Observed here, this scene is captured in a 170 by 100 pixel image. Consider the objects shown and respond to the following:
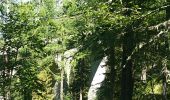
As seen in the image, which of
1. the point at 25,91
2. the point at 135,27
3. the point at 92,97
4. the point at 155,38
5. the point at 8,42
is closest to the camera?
the point at 155,38

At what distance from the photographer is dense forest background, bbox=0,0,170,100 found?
51.8 feet

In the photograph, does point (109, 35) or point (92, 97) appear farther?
point (92, 97)

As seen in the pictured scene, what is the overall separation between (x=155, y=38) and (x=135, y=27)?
5.56 feet

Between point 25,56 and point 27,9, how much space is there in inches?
170

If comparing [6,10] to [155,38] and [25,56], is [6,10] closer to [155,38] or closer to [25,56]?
[25,56]

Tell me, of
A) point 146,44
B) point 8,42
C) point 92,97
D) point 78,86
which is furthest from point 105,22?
point 78,86

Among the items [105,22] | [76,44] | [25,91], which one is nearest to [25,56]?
[25,91]

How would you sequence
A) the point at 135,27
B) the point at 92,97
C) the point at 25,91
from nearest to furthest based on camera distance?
the point at 135,27
the point at 25,91
the point at 92,97

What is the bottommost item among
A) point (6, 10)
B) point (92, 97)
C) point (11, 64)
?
point (92, 97)

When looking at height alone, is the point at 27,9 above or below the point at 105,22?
above

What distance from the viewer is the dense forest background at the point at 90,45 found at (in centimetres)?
1579

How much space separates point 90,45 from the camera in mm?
17141

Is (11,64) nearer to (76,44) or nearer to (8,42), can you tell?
(8,42)

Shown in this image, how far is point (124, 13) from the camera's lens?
54.0 ft
